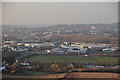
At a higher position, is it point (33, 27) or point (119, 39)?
point (33, 27)

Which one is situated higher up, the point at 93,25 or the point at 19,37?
the point at 93,25

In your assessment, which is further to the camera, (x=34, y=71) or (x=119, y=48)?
(x=119, y=48)

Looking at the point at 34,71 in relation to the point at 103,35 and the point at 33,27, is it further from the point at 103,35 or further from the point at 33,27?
the point at 33,27

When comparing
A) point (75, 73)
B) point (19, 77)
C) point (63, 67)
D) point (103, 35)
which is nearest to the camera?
point (19, 77)

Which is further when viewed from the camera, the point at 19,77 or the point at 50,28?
the point at 50,28

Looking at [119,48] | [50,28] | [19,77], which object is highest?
[50,28]

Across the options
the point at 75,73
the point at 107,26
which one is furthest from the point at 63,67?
the point at 107,26

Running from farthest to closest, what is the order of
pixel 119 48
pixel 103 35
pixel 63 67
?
pixel 103 35
pixel 119 48
pixel 63 67

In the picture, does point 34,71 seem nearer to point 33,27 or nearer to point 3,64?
point 3,64

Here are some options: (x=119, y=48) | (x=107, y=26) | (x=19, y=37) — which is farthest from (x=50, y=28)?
(x=119, y=48)
